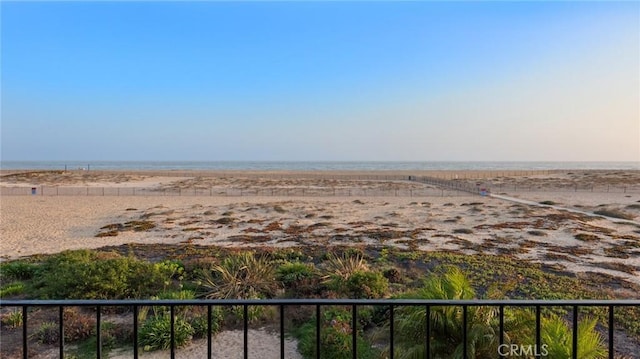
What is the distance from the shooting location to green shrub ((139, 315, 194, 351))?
22.5 ft

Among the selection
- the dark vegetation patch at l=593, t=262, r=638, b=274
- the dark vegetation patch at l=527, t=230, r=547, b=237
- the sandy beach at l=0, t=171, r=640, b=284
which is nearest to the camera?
the dark vegetation patch at l=593, t=262, r=638, b=274

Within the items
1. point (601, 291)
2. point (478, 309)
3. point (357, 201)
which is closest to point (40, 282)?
point (478, 309)

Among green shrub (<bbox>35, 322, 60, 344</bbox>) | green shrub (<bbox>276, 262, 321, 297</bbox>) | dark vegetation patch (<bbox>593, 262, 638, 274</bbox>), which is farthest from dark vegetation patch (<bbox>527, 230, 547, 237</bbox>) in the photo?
green shrub (<bbox>35, 322, 60, 344</bbox>)

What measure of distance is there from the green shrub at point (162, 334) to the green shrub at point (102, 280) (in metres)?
1.96

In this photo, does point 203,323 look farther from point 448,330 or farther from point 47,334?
point 448,330

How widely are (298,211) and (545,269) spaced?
1757 cm

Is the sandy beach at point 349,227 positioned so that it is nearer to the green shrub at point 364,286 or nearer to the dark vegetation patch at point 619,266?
the dark vegetation patch at point 619,266

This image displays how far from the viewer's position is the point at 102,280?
877cm

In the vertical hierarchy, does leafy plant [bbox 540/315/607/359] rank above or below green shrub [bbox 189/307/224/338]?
above

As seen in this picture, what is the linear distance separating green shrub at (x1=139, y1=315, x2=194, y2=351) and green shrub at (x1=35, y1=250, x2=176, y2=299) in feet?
6.42

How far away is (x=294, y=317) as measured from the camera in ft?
26.6

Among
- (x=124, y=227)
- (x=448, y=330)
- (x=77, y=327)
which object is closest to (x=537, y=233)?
(x=448, y=330)

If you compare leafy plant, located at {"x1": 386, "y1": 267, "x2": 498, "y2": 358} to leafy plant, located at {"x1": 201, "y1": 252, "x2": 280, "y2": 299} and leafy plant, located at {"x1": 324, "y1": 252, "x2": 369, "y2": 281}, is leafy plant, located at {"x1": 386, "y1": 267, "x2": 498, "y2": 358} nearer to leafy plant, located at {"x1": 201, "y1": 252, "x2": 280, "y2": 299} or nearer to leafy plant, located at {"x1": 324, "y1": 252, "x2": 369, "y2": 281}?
leafy plant, located at {"x1": 324, "y1": 252, "x2": 369, "y2": 281}

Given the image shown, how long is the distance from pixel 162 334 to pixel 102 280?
2.85 meters
